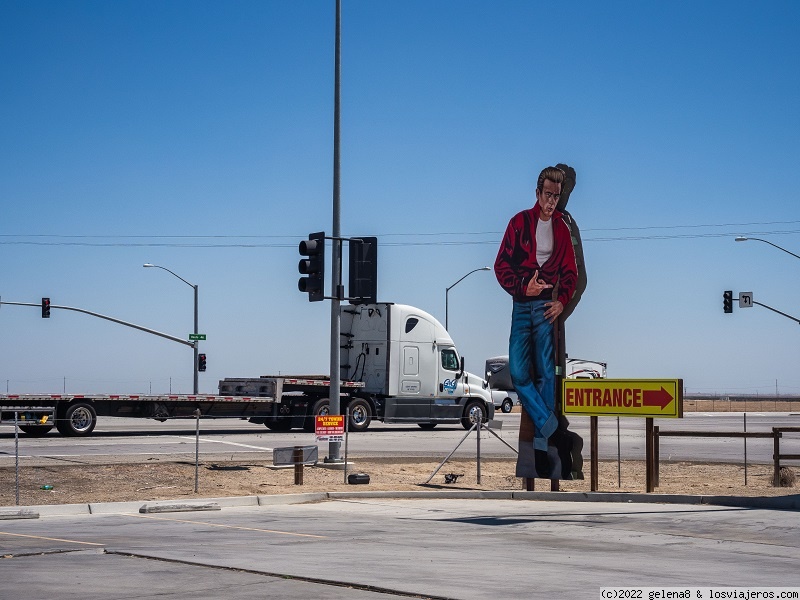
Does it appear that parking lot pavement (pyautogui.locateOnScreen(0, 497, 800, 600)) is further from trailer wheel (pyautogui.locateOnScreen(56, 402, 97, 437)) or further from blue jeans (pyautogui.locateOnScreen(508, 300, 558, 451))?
trailer wheel (pyautogui.locateOnScreen(56, 402, 97, 437))

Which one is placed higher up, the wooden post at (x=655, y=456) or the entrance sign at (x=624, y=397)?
the entrance sign at (x=624, y=397)

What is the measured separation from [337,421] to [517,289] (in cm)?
434

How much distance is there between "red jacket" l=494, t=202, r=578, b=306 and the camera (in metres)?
19.4

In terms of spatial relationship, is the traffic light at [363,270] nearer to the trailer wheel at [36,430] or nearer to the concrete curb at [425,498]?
the concrete curb at [425,498]

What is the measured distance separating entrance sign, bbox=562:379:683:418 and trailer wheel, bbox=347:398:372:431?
1784 centimetres

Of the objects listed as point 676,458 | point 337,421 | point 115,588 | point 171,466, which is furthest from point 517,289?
point 115,588

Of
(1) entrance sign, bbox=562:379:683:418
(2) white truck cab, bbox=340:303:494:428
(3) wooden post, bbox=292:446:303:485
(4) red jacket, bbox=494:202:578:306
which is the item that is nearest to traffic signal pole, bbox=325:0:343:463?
(3) wooden post, bbox=292:446:303:485

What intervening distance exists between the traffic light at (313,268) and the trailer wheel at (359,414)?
16585mm

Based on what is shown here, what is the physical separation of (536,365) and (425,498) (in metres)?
3.14

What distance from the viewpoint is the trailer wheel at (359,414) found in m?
36.6

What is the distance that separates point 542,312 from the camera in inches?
766

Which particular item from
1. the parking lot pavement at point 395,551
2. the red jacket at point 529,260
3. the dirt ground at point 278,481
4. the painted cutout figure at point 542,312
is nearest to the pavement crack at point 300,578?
the parking lot pavement at point 395,551

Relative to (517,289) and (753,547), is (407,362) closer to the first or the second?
(517,289)

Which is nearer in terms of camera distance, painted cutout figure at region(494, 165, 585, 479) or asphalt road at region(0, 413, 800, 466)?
painted cutout figure at region(494, 165, 585, 479)
